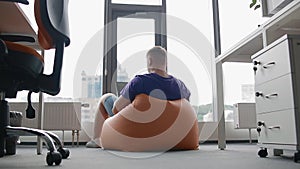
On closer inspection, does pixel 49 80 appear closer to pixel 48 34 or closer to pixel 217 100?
pixel 48 34

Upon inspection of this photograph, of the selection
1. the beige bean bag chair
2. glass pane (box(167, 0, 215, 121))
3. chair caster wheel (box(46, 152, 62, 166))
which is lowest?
chair caster wheel (box(46, 152, 62, 166))

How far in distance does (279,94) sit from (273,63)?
0.17 m

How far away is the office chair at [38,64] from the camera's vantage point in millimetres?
1464

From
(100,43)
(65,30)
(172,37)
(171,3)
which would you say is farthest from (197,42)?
(65,30)

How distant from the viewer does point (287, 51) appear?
5.03 ft

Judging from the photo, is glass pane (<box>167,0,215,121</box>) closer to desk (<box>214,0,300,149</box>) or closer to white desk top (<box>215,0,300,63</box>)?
desk (<box>214,0,300,149</box>)

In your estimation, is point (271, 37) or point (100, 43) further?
point (100, 43)

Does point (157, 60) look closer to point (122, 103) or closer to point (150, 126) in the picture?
point (122, 103)

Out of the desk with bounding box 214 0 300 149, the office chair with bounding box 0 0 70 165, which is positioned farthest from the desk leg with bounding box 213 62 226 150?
the office chair with bounding box 0 0 70 165

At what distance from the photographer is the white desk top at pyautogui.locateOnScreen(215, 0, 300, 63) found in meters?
1.62

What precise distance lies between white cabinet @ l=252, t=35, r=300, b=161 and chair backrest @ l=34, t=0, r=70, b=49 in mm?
1067

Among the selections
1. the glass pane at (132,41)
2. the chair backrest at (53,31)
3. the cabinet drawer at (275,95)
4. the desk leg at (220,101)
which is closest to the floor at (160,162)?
the cabinet drawer at (275,95)

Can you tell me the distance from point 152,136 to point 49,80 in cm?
91

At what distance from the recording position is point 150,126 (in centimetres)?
229
